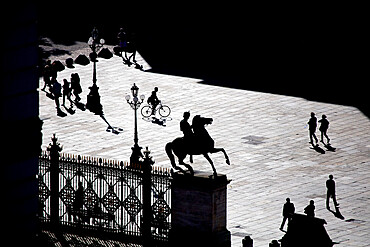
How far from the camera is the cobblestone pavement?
34844 millimetres

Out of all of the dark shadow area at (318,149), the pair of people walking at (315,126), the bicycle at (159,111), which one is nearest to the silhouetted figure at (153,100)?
the bicycle at (159,111)

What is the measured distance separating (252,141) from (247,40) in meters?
19.7

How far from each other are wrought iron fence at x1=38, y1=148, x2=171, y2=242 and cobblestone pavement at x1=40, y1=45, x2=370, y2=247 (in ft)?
8.63

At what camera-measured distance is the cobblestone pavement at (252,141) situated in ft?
114

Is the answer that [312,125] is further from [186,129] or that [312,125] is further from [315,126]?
[186,129]

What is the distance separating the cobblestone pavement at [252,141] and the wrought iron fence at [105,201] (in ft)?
8.63

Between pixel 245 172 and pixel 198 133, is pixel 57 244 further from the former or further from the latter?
pixel 245 172

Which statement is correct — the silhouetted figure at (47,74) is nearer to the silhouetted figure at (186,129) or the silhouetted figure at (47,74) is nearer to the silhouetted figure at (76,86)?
the silhouetted figure at (76,86)

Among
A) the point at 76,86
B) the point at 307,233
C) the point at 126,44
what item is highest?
the point at 307,233

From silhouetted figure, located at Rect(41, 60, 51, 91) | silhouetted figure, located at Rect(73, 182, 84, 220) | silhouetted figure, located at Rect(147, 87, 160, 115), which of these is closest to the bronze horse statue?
silhouetted figure, located at Rect(73, 182, 84, 220)

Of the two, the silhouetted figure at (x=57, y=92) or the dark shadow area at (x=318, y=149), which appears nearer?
the dark shadow area at (x=318, y=149)

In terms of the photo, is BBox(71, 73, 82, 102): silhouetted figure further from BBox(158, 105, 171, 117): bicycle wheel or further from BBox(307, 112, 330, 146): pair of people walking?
BBox(307, 112, 330, 146): pair of people walking

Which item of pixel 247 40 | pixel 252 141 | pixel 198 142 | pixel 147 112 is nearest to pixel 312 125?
pixel 252 141

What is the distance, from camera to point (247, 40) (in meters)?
62.8
